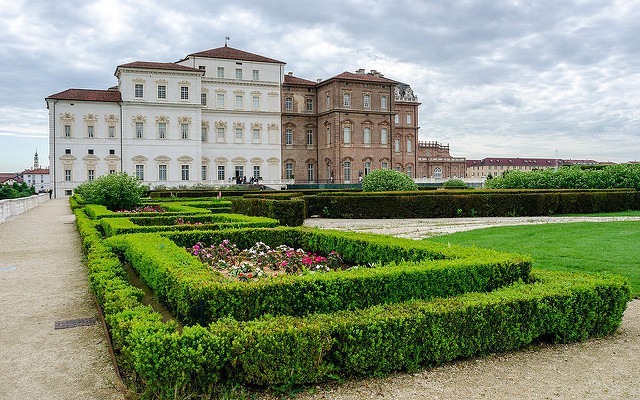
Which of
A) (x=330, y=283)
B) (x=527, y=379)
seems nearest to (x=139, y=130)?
(x=330, y=283)

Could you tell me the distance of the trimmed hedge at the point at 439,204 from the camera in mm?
19297

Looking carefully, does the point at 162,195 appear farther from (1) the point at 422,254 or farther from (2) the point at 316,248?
(1) the point at 422,254

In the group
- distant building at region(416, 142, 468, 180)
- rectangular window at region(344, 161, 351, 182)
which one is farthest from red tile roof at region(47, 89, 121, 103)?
distant building at region(416, 142, 468, 180)

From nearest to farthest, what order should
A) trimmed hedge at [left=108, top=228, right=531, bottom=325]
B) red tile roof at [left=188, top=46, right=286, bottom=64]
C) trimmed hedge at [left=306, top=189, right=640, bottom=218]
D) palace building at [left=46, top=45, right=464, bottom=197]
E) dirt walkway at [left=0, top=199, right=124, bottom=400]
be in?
dirt walkway at [left=0, top=199, right=124, bottom=400] → trimmed hedge at [left=108, top=228, right=531, bottom=325] → trimmed hedge at [left=306, top=189, right=640, bottom=218] → palace building at [left=46, top=45, right=464, bottom=197] → red tile roof at [left=188, top=46, right=286, bottom=64]

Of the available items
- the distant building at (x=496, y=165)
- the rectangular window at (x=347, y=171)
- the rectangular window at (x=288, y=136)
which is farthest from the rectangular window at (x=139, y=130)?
the distant building at (x=496, y=165)

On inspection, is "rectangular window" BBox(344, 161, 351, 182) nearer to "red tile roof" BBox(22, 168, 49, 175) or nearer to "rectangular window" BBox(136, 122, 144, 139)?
"rectangular window" BBox(136, 122, 144, 139)

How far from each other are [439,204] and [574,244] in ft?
30.3

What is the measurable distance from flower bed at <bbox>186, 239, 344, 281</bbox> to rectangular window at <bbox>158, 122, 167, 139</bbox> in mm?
38309

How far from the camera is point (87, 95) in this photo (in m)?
42.0

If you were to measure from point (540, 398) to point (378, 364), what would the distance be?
3.87 ft

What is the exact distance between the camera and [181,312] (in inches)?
190

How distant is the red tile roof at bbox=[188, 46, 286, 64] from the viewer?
152ft

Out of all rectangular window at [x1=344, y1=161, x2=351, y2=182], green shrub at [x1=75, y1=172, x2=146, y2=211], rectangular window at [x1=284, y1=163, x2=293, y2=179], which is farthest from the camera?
rectangular window at [x1=284, y1=163, x2=293, y2=179]

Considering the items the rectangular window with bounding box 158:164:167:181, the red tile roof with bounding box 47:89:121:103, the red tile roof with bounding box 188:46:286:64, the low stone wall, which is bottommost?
the low stone wall
